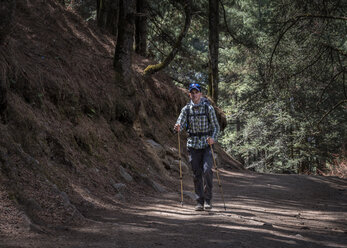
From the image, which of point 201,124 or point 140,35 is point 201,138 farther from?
point 140,35

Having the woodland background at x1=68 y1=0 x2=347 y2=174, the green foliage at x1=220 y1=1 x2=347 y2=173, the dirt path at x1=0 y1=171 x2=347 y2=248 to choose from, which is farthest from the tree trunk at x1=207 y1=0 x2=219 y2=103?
the dirt path at x1=0 y1=171 x2=347 y2=248

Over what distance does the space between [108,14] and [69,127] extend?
9.03 meters

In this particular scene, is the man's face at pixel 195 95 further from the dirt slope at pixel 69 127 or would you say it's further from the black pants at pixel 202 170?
the dirt slope at pixel 69 127

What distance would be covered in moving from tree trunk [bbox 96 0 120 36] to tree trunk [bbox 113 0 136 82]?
446 centimetres

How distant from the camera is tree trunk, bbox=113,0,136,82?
11102mm

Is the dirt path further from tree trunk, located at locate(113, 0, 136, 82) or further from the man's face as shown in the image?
tree trunk, located at locate(113, 0, 136, 82)

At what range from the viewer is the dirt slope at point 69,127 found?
5.22 metres

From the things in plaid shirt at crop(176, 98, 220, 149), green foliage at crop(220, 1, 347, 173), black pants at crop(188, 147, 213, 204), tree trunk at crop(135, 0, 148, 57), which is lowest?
black pants at crop(188, 147, 213, 204)

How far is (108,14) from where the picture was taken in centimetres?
1602

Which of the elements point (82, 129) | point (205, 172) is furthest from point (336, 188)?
point (82, 129)

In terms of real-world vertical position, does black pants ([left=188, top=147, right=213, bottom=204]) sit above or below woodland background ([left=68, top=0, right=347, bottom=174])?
below

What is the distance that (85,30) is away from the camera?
1391 centimetres

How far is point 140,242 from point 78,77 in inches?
263

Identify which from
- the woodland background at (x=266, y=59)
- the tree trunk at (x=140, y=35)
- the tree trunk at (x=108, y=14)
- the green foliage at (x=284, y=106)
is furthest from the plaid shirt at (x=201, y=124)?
the tree trunk at (x=140, y=35)
